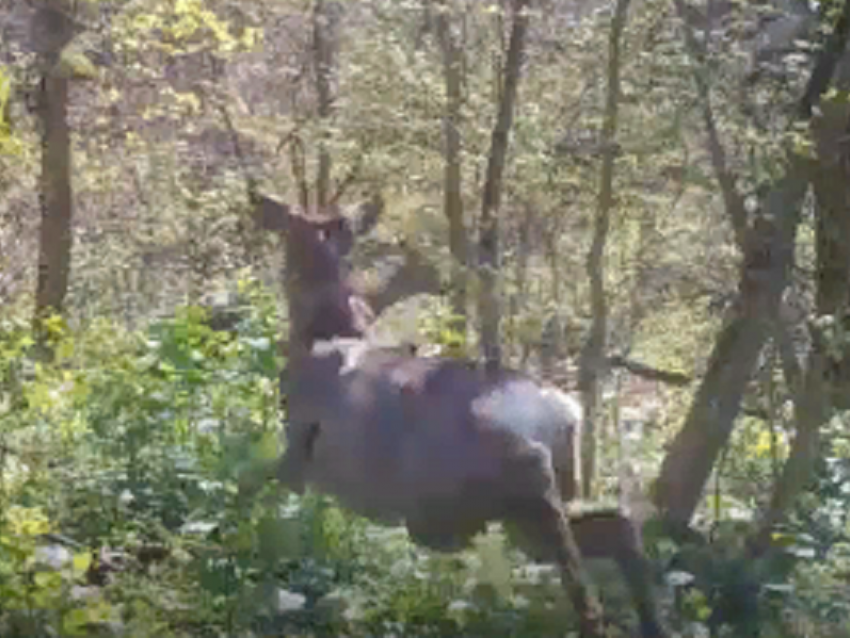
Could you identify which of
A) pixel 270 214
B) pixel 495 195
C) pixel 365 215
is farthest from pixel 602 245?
pixel 270 214

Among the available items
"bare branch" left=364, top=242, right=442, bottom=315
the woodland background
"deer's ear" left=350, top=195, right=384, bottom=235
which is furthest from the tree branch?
"deer's ear" left=350, top=195, right=384, bottom=235

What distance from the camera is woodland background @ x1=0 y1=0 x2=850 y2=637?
2.25 meters

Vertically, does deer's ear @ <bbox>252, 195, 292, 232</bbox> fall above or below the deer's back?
above

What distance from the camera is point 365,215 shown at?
88.6 inches

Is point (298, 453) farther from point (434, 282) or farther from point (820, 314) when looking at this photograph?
point (820, 314)

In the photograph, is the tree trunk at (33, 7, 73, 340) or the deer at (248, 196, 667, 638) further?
the tree trunk at (33, 7, 73, 340)

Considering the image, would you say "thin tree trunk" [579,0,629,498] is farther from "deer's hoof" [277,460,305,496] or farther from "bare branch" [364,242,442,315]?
"deer's hoof" [277,460,305,496]

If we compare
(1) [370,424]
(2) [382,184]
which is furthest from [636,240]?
(1) [370,424]

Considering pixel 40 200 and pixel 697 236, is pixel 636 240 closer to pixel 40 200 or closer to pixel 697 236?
pixel 697 236

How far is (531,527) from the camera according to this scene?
2.19 metres

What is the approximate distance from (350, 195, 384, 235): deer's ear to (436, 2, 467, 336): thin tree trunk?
15 cm

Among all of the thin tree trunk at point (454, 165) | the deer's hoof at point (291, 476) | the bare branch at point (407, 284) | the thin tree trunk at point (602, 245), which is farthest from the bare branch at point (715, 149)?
the deer's hoof at point (291, 476)

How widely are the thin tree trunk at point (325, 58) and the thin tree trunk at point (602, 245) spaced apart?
0.61 meters

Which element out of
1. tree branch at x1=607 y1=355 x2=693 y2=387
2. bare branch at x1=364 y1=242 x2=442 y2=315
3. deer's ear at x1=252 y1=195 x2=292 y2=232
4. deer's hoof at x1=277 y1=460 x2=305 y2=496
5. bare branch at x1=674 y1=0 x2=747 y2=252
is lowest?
deer's hoof at x1=277 y1=460 x2=305 y2=496
